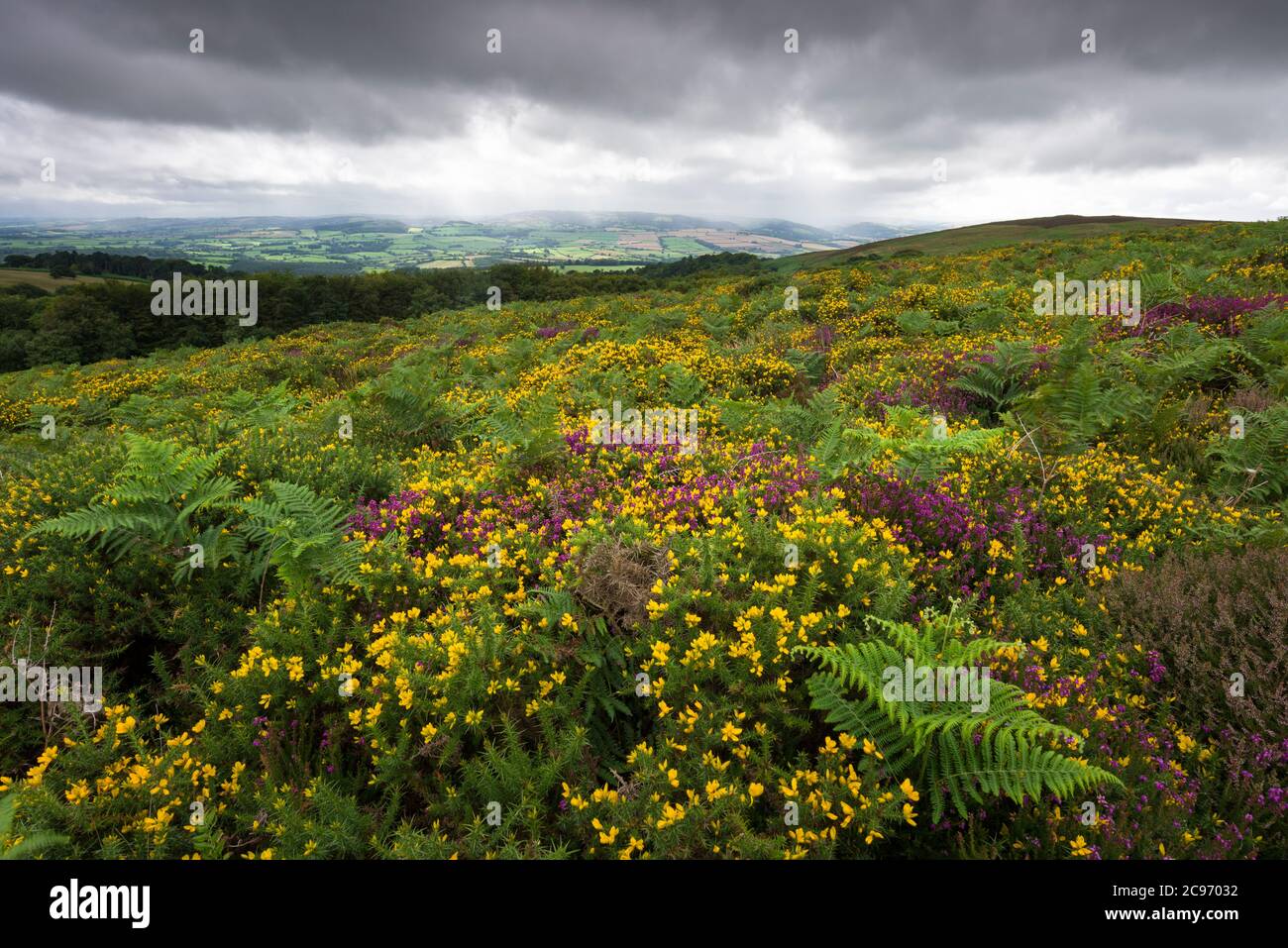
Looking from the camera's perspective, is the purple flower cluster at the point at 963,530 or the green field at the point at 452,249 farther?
the green field at the point at 452,249

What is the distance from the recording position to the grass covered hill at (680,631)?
2.87 meters

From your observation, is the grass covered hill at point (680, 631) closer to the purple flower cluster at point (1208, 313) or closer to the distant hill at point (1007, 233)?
the purple flower cluster at point (1208, 313)

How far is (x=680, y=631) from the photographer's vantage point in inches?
144

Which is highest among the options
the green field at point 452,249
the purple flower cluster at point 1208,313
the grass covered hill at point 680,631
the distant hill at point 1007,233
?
the green field at point 452,249

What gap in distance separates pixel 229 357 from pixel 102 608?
2020 cm

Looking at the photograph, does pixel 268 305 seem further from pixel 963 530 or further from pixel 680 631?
pixel 963 530

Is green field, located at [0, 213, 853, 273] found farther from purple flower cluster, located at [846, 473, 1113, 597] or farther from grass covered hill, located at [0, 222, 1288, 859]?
purple flower cluster, located at [846, 473, 1113, 597]

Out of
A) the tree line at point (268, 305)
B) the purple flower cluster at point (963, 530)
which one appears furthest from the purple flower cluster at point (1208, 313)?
the tree line at point (268, 305)

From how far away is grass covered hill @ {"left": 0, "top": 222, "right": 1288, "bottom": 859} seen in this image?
9.41 ft

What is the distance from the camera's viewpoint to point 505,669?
3.58m

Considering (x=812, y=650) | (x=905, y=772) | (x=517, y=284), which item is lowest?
(x=905, y=772)

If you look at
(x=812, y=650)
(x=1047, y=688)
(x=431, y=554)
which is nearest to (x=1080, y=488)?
(x=1047, y=688)
